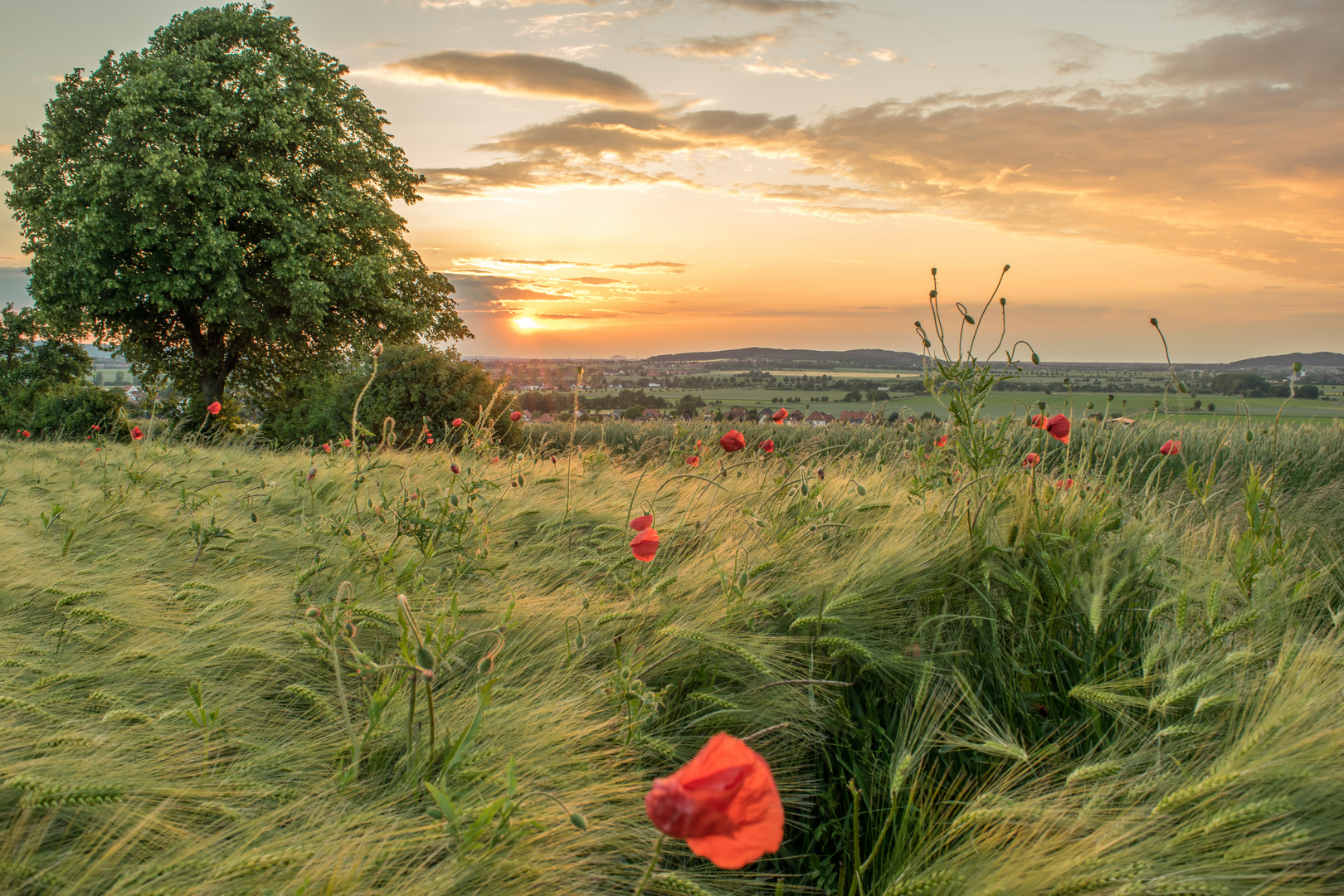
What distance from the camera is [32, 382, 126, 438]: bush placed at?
15.8 m

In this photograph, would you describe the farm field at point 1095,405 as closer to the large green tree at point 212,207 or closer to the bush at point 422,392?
the bush at point 422,392

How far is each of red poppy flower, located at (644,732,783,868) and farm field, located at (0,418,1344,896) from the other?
1.82 feet

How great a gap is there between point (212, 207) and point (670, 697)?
19033 mm

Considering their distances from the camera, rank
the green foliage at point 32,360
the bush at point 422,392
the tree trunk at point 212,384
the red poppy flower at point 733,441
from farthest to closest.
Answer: the green foliage at point 32,360 → the tree trunk at point 212,384 → the bush at point 422,392 → the red poppy flower at point 733,441

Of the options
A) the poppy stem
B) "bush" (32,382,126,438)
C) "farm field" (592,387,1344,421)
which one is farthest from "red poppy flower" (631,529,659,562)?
"bush" (32,382,126,438)

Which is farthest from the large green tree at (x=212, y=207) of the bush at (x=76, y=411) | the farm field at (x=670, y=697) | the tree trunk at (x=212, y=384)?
the farm field at (x=670, y=697)

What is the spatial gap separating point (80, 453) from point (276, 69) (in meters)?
14.6

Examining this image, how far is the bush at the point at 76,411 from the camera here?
621 inches

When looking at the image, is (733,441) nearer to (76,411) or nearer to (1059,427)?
(1059,427)

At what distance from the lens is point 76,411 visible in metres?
15.9

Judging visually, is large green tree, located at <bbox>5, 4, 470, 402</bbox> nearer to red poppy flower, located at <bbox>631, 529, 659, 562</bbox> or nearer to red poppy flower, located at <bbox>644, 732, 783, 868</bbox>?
red poppy flower, located at <bbox>631, 529, 659, 562</bbox>

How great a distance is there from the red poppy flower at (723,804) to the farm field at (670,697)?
21.9 inches

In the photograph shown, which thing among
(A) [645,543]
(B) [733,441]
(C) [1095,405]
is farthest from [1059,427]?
(C) [1095,405]

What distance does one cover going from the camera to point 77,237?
1636 cm
